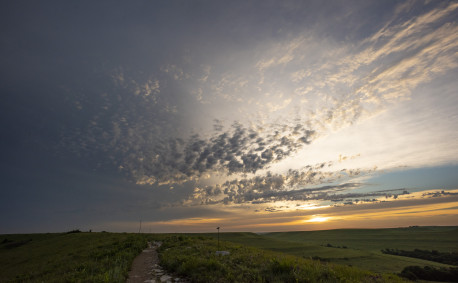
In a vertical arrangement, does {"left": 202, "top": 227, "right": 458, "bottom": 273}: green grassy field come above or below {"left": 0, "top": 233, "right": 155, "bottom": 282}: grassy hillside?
below

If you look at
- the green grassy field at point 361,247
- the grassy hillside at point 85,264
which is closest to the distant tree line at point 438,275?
the green grassy field at point 361,247

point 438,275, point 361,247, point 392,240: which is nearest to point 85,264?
point 438,275

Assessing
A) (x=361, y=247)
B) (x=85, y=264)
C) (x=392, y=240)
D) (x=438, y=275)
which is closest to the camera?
(x=85, y=264)

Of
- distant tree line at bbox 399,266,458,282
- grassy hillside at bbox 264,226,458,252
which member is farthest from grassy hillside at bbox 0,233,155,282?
grassy hillside at bbox 264,226,458,252

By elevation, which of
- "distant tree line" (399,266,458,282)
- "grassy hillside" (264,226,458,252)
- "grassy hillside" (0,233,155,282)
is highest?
"grassy hillside" (0,233,155,282)

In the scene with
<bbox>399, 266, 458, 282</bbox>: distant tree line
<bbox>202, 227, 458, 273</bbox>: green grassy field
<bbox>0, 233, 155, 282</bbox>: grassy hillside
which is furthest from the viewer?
<bbox>202, 227, 458, 273</bbox>: green grassy field

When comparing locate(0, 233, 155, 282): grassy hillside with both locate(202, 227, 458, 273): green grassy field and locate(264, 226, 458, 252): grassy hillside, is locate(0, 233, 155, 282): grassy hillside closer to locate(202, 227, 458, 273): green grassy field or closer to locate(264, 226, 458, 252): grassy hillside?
locate(202, 227, 458, 273): green grassy field

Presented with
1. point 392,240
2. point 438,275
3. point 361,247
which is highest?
point 438,275

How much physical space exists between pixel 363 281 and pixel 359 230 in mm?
226485

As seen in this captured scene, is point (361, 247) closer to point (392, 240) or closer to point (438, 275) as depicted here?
point (392, 240)

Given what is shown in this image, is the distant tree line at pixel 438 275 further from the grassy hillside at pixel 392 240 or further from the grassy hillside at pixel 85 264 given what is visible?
the grassy hillside at pixel 392 240

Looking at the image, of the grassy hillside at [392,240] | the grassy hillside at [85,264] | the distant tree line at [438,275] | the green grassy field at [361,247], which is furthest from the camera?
the grassy hillside at [392,240]

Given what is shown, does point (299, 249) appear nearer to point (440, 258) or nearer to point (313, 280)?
point (440, 258)

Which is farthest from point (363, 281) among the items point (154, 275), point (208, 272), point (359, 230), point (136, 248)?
point (359, 230)
